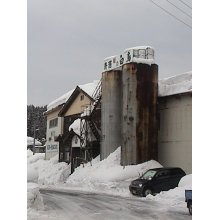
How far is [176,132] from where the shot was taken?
20.2ft

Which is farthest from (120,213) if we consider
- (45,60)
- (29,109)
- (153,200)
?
(45,60)

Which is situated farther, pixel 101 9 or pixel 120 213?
pixel 101 9

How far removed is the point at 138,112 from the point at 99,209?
2.97 meters

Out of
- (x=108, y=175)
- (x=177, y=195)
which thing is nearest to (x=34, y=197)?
(x=177, y=195)

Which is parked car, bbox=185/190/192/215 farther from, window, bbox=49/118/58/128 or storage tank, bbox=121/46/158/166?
window, bbox=49/118/58/128

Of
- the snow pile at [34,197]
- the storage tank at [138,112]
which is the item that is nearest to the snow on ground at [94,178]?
the snow pile at [34,197]

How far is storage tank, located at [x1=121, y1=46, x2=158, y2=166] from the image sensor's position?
7398mm

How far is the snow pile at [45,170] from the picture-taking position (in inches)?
221

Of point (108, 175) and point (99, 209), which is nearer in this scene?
point (99, 209)

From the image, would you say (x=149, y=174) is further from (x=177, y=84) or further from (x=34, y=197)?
(x=34, y=197)

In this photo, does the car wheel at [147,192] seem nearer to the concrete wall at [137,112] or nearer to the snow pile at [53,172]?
the concrete wall at [137,112]

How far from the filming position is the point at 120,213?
17.4 feet
